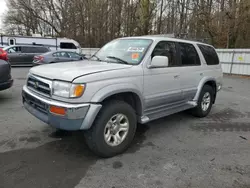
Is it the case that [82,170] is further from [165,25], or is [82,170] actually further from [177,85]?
[165,25]

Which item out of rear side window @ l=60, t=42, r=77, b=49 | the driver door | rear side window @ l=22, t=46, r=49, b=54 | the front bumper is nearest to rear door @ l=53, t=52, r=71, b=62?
rear side window @ l=22, t=46, r=49, b=54

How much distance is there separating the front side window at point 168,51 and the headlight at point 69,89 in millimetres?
1644

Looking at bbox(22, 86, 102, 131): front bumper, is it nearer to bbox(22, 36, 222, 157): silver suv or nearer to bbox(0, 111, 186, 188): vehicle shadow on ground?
bbox(22, 36, 222, 157): silver suv

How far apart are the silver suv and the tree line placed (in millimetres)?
6823

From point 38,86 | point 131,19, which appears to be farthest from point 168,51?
point 131,19

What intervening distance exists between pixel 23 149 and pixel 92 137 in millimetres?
1243

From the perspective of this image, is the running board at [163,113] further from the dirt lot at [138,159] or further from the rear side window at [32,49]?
the rear side window at [32,49]

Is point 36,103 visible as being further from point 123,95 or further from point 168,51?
point 168,51

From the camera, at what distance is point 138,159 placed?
2.91 meters

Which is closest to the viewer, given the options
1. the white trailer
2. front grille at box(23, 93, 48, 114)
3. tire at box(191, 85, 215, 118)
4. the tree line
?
front grille at box(23, 93, 48, 114)

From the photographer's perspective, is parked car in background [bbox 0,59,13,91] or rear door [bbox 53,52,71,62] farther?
rear door [bbox 53,52,71,62]

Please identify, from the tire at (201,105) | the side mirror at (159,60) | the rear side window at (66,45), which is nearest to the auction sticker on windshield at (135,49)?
the side mirror at (159,60)

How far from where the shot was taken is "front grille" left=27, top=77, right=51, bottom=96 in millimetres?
2743

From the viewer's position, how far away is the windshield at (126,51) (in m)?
3.32
